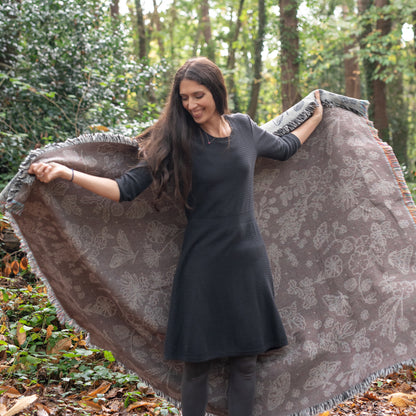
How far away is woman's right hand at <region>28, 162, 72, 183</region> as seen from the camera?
2.22 meters

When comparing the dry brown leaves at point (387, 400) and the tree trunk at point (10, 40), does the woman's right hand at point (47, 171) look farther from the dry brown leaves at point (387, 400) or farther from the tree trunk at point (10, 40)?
the tree trunk at point (10, 40)

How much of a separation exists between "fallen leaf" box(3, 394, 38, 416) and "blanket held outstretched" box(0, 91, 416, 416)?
63 centimetres

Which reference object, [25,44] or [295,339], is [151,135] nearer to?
[295,339]

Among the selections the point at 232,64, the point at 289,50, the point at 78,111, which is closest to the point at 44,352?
the point at 78,111

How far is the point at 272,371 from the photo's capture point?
2.76 m

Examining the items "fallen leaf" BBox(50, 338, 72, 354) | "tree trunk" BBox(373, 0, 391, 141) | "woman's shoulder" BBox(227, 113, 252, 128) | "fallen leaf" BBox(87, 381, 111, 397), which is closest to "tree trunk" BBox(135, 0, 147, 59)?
"tree trunk" BBox(373, 0, 391, 141)

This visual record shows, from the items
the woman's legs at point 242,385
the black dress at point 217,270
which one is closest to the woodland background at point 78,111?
the black dress at point 217,270

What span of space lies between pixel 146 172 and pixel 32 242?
2.32ft

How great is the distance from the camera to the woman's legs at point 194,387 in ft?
8.29

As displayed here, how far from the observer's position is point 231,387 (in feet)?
8.58

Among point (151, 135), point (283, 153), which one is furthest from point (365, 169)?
point (151, 135)

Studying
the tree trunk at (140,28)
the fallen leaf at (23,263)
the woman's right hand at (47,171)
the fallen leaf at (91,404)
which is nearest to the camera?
the woman's right hand at (47,171)

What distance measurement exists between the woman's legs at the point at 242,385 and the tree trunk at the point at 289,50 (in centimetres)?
803

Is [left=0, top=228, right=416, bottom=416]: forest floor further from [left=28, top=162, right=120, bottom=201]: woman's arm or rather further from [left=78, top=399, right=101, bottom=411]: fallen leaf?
[left=28, top=162, right=120, bottom=201]: woman's arm
